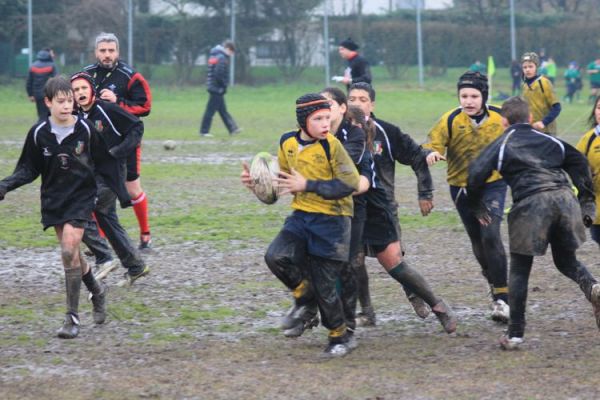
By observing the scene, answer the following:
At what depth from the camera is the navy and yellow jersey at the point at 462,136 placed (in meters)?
7.82

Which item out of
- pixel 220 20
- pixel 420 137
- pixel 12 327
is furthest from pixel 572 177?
pixel 220 20

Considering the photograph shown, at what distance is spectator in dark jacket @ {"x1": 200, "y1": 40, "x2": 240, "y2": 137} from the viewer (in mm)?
23145

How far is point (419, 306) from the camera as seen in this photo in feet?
24.8

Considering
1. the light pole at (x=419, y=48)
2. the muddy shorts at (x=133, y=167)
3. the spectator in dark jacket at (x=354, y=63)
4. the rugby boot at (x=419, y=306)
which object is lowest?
the rugby boot at (x=419, y=306)

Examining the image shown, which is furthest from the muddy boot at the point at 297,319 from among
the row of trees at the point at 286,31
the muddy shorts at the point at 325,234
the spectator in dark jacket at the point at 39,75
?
the row of trees at the point at 286,31

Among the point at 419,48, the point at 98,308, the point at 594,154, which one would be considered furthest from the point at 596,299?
the point at 419,48

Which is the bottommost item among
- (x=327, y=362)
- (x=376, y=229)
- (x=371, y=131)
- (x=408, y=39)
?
(x=327, y=362)

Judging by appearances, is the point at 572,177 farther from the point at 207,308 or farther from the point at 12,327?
the point at 12,327

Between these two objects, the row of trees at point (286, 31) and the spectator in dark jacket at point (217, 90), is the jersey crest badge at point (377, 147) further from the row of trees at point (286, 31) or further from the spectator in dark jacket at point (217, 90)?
the row of trees at point (286, 31)

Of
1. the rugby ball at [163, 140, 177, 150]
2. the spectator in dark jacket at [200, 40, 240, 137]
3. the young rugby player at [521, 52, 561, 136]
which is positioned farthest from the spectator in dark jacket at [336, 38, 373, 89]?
the spectator in dark jacket at [200, 40, 240, 137]

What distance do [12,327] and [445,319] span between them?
2895mm

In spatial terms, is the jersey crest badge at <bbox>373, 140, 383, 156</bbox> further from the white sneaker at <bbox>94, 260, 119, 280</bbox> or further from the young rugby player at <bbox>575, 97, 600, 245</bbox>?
the white sneaker at <bbox>94, 260, 119, 280</bbox>

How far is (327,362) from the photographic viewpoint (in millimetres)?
6480

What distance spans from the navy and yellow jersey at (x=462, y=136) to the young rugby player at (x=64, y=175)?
95.6 inches
